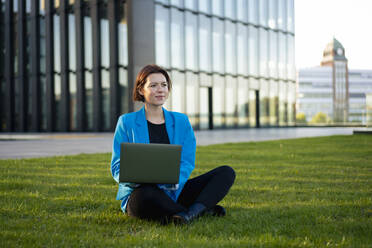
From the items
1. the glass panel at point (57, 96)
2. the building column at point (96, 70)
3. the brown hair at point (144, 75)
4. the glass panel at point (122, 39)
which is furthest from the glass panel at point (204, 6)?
the brown hair at point (144, 75)

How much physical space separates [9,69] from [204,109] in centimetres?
1580

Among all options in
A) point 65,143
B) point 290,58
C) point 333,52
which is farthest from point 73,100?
point 333,52

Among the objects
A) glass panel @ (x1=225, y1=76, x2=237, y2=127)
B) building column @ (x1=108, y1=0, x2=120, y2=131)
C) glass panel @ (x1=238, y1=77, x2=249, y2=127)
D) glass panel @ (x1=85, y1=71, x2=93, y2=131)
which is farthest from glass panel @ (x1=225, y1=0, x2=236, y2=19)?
glass panel @ (x1=85, y1=71, x2=93, y2=131)

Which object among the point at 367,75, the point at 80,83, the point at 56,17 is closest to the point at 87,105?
the point at 80,83

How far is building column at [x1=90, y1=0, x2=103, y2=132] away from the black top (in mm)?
21467

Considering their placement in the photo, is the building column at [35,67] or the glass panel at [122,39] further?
the building column at [35,67]

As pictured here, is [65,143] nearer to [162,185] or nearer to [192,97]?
[162,185]

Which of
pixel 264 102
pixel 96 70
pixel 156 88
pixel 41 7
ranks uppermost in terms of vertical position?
pixel 41 7

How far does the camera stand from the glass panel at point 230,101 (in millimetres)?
29797

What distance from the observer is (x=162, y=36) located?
24938 millimetres

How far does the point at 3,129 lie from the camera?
3073 centimetres

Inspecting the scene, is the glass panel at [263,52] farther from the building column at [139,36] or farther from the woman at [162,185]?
the woman at [162,185]

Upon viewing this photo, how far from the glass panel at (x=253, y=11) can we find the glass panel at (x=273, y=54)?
227cm

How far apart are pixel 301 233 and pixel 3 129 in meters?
31.5
